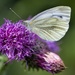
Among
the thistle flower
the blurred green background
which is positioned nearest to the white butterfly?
the thistle flower

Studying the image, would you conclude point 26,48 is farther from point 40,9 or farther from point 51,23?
→ point 40,9

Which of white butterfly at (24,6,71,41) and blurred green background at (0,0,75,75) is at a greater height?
blurred green background at (0,0,75,75)

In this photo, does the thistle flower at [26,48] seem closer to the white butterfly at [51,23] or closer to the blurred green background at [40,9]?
the white butterfly at [51,23]

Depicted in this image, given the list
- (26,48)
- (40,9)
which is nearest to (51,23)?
(26,48)

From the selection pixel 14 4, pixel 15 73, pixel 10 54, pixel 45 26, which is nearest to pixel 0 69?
pixel 10 54

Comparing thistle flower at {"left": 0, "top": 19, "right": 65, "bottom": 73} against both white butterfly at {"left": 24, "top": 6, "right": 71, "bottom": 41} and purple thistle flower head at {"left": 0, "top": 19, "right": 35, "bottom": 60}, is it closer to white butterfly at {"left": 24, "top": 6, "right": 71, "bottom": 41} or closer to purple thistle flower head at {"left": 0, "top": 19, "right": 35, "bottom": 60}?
purple thistle flower head at {"left": 0, "top": 19, "right": 35, "bottom": 60}

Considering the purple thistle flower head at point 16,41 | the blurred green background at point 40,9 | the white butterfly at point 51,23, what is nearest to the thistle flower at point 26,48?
the purple thistle flower head at point 16,41
